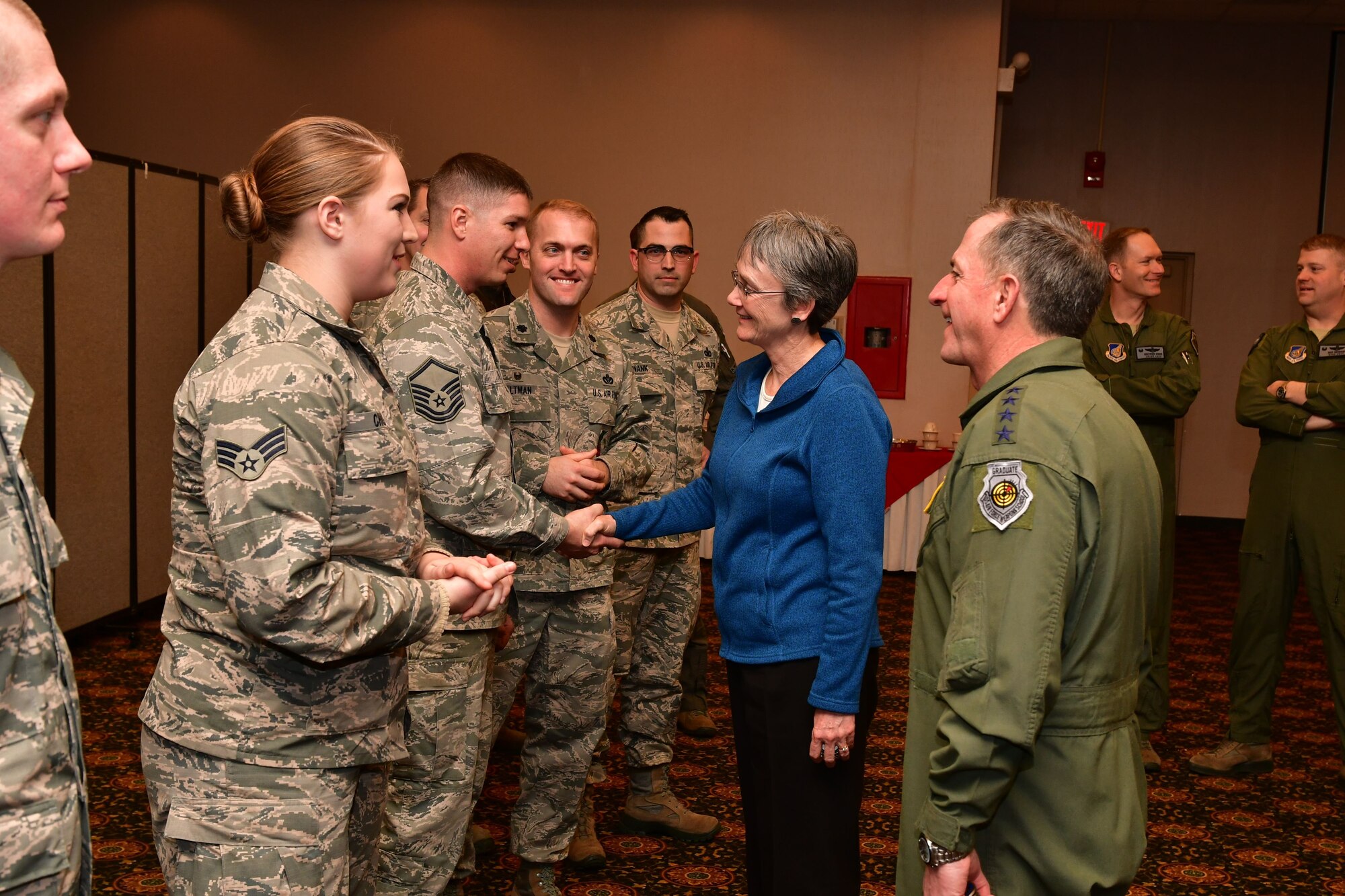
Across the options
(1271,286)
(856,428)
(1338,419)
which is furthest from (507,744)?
(1271,286)

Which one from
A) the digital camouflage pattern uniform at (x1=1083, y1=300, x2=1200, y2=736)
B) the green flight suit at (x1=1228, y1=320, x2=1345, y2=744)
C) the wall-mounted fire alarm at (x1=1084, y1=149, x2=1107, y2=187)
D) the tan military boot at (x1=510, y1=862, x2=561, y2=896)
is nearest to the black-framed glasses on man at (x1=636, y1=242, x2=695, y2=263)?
the digital camouflage pattern uniform at (x1=1083, y1=300, x2=1200, y2=736)

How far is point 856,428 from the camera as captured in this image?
212 centimetres

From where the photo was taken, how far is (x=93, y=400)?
5.10m

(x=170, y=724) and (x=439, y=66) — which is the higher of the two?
(x=439, y=66)

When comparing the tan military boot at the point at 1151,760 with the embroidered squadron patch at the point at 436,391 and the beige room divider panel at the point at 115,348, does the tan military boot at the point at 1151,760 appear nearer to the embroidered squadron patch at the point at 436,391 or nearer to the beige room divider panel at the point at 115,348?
the embroidered squadron patch at the point at 436,391

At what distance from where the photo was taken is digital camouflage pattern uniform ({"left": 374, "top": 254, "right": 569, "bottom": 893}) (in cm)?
227

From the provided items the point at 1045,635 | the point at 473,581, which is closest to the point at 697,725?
the point at 473,581

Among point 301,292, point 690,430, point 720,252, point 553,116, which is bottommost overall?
point 690,430

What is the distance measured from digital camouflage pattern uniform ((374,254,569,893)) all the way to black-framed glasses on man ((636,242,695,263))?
1.71 m

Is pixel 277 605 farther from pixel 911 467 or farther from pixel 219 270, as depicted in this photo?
pixel 911 467

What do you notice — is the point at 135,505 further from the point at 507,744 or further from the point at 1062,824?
the point at 1062,824

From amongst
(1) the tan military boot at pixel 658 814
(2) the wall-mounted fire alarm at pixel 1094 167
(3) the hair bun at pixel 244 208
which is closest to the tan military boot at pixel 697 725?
(1) the tan military boot at pixel 658 814

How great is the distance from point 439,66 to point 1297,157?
6.97 metres

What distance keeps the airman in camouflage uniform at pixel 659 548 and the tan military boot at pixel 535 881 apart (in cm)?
28
